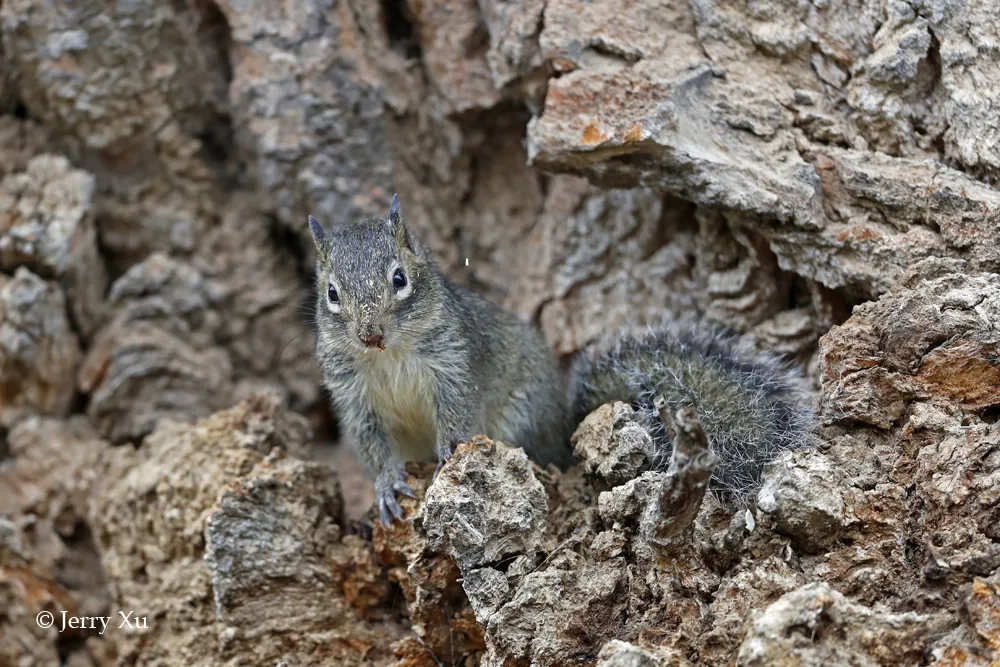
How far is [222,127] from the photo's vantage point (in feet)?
21.9

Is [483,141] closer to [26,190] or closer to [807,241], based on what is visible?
[807,241]

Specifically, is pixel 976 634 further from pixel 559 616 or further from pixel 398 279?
pixel 398 279

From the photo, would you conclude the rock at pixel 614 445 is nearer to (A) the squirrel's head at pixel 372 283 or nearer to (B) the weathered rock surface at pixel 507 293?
(B) the weathered rock surface at pixel 507 293

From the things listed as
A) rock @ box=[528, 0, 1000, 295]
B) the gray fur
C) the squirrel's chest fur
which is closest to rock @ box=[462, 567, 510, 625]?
the gray fur

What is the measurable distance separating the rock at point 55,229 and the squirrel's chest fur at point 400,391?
90.5 inches

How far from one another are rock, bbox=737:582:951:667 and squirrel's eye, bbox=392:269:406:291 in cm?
228

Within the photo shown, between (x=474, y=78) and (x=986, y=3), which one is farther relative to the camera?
(x=474, y=78)

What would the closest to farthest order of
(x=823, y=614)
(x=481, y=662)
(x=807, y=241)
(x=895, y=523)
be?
(x=823, y=614)
(x=895, y=523)
(x=481, y=662)
(x=807, y=241)

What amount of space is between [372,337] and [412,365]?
1.94 ft

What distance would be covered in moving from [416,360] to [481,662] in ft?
5.03

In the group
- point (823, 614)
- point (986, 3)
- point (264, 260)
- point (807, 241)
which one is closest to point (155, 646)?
point (264, 260)

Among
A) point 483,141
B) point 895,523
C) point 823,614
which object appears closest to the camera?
point 823,614

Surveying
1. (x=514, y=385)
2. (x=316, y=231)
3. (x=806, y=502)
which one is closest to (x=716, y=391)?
(x=806, y=502)

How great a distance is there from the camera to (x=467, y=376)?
4988 mm
